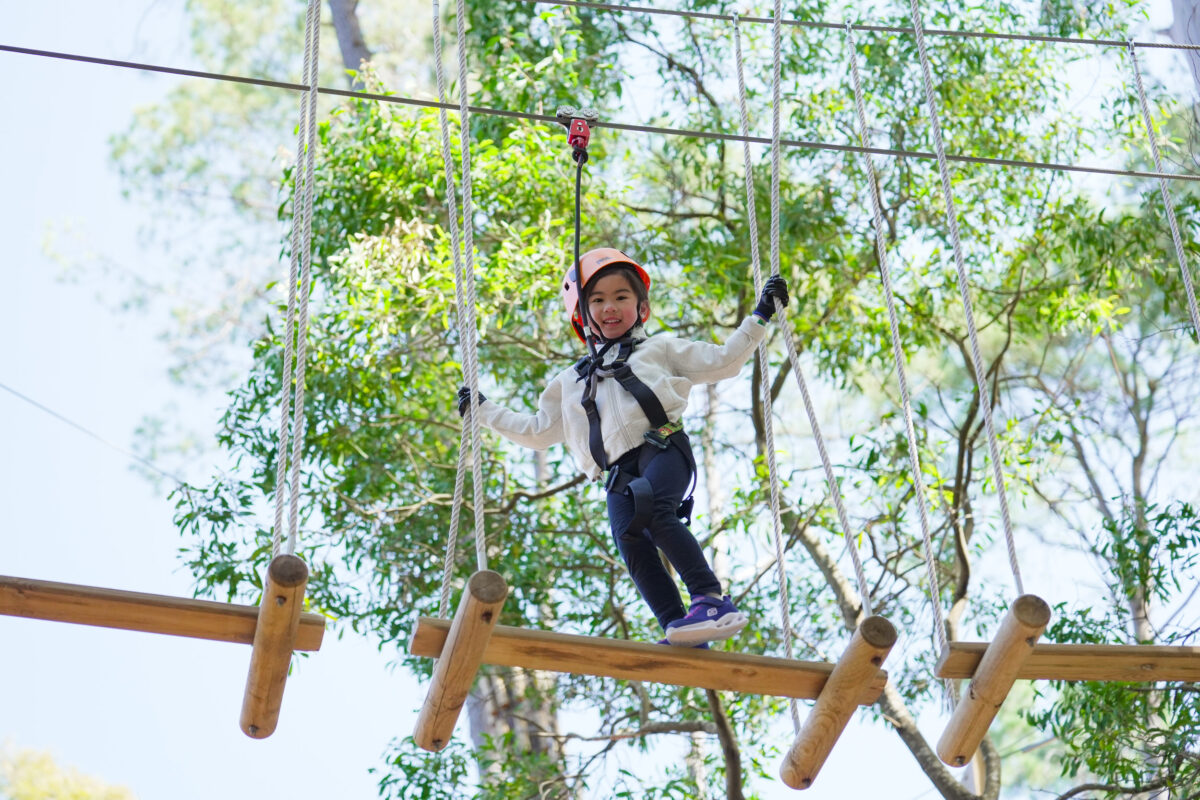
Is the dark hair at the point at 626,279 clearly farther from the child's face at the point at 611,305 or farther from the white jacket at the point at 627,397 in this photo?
the white jacket at the point at 627,397

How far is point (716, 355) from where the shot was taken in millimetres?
2936

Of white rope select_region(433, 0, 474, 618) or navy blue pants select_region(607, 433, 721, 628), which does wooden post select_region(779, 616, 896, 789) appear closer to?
navy blue pants select_region(607, 433, 721, 628)

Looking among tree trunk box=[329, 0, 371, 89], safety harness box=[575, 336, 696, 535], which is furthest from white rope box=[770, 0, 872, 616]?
tree trunk box=[329, 0, 371, 89]

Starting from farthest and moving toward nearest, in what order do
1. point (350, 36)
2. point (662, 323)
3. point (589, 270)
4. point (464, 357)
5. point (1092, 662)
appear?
point (350, 36) → point (662, 323) → point (589, 270) → point (464, 357) → point (1092, 662)

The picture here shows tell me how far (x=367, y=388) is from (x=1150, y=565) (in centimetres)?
269

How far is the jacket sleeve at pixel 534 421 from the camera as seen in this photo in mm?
3076

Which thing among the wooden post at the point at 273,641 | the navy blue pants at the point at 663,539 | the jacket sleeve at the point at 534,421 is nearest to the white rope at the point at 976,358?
the navy blue pants at the point at 663,539

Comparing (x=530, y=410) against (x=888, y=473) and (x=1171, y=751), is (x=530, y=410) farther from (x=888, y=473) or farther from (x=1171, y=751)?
(x=1171, y=751)

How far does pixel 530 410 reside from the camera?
6.39m

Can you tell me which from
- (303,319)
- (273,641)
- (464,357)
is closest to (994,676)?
(464,357)

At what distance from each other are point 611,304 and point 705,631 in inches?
28.9

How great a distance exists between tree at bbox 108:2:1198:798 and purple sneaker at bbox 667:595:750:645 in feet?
7.16

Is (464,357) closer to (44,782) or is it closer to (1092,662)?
(1092,662)

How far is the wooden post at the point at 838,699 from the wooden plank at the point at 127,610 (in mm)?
861
